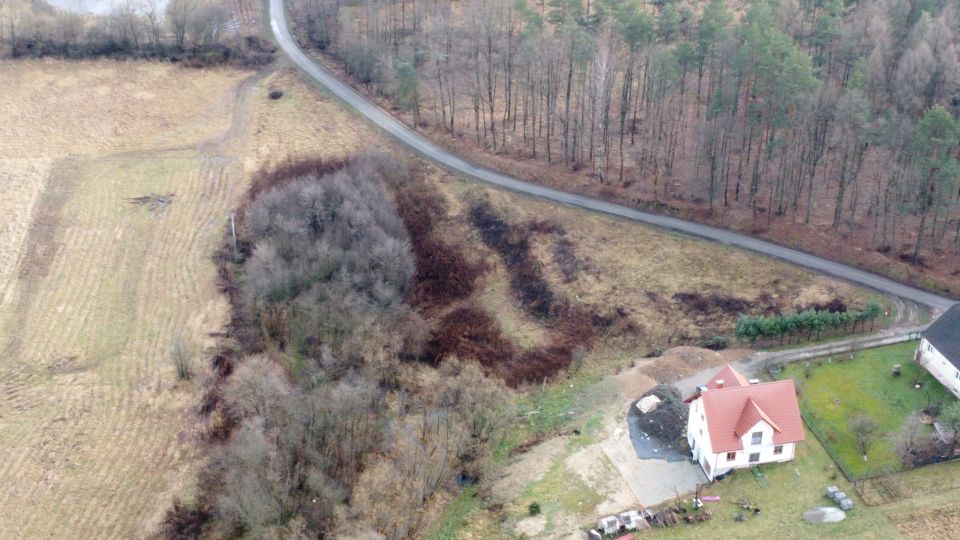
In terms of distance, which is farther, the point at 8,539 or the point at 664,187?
the point at 664,187

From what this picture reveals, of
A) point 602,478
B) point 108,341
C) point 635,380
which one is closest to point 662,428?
point 635,380

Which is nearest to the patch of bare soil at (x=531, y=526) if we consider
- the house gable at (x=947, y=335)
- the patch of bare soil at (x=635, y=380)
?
the patch of bare soil at (x=635, y=380)

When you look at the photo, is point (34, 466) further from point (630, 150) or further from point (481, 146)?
point (630, 150)

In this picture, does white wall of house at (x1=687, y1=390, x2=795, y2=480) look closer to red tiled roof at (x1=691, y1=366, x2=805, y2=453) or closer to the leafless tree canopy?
red tiled roof at (x1=691, y1=366, x2=805, y2=453)

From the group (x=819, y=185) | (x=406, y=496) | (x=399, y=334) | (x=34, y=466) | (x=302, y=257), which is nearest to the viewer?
(x=406, y=496)

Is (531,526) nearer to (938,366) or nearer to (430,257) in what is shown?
(938,366)

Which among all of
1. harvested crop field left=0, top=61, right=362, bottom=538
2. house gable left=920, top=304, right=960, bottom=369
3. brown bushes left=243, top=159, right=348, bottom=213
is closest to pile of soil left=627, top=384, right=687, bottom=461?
house gable left=920, top=304, right=960, bottom=369

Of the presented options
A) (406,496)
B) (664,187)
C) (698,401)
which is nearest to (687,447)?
(698,401)

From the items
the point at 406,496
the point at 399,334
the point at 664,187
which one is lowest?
the point at 406,496
